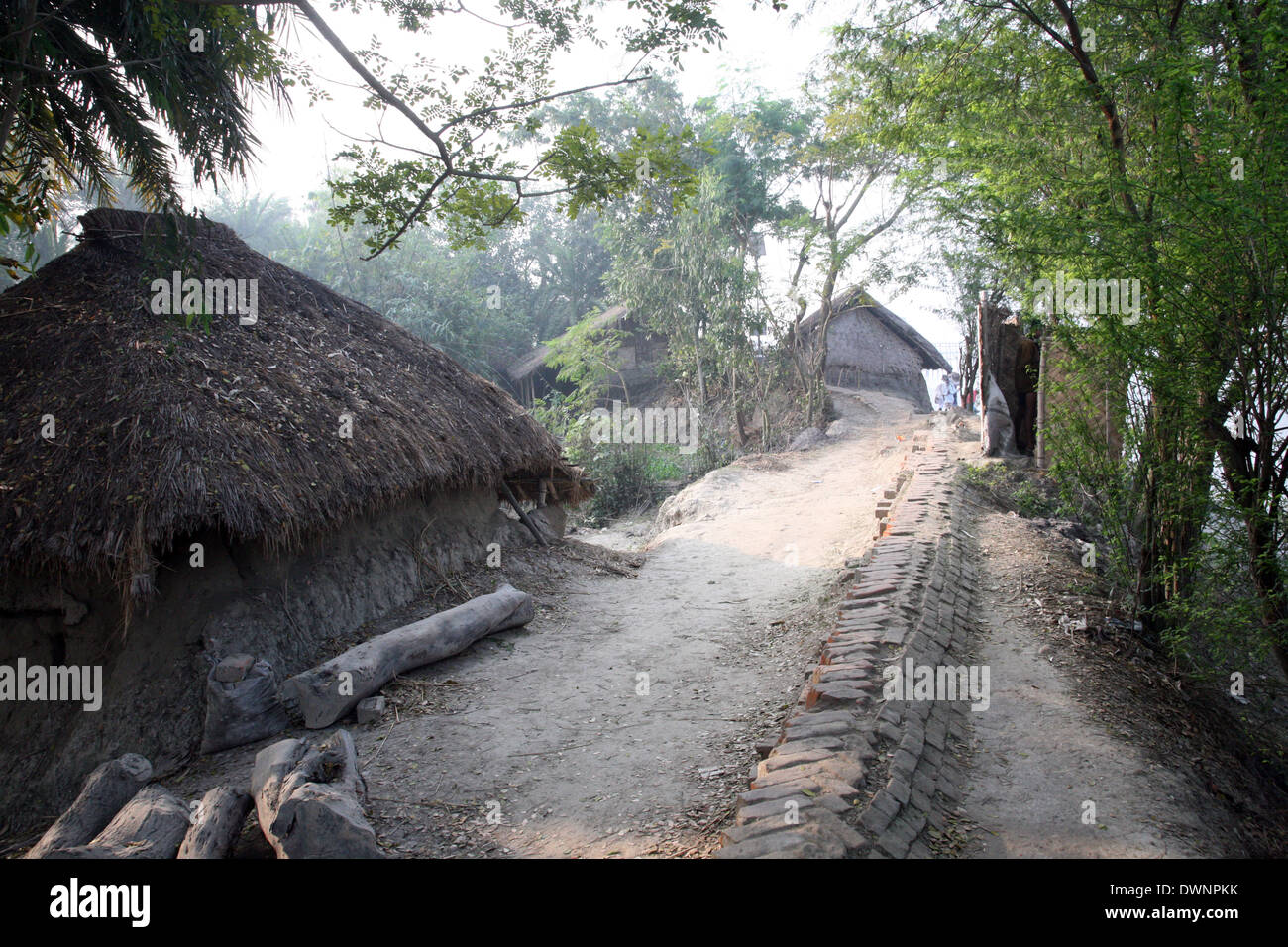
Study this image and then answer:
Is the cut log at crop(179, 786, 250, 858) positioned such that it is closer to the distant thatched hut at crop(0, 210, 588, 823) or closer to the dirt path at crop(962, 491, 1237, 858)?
the distant thatched hut at crop(0, 210, 588, 823)

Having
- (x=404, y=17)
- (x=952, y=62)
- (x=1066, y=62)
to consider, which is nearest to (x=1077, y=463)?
(x=1066, y=62)

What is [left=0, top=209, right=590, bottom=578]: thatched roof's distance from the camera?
466cm

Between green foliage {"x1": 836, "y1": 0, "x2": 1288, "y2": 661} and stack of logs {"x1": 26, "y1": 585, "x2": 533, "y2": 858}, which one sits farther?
green foliage {"x1": 836, "y1": 0, "x2": 1288, "y2": 661}

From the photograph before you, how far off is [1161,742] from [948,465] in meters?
6.76

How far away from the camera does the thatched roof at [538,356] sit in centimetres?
2111

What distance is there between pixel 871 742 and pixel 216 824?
2919 millimetres

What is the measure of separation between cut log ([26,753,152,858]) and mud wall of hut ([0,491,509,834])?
0.63 meters

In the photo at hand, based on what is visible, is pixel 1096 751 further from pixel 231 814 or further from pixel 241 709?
pixel 241 709

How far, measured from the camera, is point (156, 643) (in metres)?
4.90

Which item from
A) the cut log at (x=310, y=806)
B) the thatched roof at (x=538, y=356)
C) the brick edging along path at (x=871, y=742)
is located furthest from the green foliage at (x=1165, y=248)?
the thatched roof at (x=538, y=356)

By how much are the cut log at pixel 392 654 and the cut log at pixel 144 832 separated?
Result: 1151 mm

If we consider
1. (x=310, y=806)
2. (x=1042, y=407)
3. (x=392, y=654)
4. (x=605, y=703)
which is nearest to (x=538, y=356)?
(x=1042, y=407)

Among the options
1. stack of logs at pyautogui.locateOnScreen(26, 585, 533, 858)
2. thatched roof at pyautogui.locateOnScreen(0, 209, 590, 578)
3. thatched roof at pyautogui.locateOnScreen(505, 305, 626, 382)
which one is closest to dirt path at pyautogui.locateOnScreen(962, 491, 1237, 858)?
stack of logs at pyautogui.locateOnScreen(26, 585, 533, 858)

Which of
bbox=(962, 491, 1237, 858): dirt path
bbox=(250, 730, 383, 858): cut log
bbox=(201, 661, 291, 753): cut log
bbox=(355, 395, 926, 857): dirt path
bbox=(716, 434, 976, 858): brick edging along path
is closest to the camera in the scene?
bbox=(716, 434, 976, 858): brick edging along path
